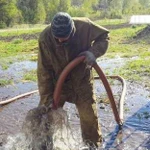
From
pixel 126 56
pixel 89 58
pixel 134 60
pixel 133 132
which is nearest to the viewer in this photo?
pixel 89 58

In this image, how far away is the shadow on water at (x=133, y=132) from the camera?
540cm

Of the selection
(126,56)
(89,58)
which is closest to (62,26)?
(89,58)

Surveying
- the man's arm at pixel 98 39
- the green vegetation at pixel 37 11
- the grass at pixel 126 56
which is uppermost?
the man's arm at pixel 98 39

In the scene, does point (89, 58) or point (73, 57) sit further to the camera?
point (73, 57)

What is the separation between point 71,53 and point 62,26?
54cm

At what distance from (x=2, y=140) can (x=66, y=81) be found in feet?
5.73

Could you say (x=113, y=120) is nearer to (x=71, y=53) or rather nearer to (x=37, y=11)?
(x=71, y=53)

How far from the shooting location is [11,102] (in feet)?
25.2

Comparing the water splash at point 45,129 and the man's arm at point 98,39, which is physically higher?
the man's arm at point 98,39

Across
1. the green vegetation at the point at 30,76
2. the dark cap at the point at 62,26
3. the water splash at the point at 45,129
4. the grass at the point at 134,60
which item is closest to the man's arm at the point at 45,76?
the water splash at the point at 45,129

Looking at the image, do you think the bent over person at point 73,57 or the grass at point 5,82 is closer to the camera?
the bent over person at point 73,57

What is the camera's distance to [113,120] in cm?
642

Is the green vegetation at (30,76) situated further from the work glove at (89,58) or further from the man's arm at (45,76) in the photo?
the work glove at (89,58)

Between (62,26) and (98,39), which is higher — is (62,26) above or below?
above
